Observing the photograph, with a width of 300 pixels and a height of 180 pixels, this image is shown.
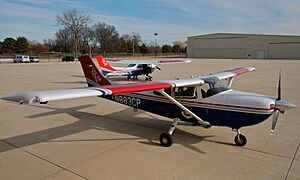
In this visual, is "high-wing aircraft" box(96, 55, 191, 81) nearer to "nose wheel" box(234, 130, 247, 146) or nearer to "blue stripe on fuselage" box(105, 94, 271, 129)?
"blue stripe on fuselage" box(105, 94, 271, 129)

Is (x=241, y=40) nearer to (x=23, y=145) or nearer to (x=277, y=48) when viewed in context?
(x=277, y=48)

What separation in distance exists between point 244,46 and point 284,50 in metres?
12.0

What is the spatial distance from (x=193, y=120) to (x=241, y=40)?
82.1 meters

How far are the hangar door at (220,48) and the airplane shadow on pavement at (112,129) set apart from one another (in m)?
78.7

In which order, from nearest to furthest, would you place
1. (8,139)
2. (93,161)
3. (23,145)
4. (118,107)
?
(93,161) < (23,145) < (8,139) < (118,107)

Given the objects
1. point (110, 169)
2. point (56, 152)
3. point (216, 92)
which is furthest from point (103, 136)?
point (216, 92)

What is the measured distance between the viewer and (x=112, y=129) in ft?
23.2

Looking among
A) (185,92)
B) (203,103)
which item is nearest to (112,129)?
(185,92)

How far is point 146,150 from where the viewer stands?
5586 mm

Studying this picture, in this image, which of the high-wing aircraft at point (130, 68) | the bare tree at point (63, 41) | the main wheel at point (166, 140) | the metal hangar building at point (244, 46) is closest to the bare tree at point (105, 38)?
the bare tree at point (63, 41)

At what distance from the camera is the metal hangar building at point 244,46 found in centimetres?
7362

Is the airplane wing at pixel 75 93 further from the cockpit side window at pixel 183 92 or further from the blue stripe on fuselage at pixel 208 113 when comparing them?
the blue stripe on fuselage at pixel 208 113

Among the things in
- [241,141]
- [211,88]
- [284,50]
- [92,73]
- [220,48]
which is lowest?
[241,141]

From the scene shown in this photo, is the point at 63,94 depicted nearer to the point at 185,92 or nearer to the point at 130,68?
the point at 185,92
